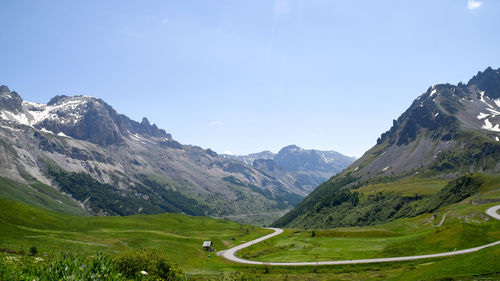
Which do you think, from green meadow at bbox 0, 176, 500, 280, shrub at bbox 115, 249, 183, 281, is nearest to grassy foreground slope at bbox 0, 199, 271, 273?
green meadow at bbox 0, 176, 500, 280

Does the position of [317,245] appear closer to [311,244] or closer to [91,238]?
[311,244]

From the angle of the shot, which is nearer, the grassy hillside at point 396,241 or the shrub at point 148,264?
the shrub at point 148,264

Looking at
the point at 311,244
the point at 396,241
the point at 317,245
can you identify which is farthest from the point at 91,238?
the point at 396,241

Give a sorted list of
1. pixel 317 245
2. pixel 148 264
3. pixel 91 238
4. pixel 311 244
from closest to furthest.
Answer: pixel 148 264 → pixel 91 238 → pixel 317 245 → pixel 311 244

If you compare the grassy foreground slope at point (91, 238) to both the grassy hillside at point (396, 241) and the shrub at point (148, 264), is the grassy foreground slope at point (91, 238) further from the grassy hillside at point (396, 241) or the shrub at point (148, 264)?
the shrub at point (148, 264)

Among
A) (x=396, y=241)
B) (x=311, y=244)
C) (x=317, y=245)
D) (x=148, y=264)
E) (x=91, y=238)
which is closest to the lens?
(x=148, y=264)

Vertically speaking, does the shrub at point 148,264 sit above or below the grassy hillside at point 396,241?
above

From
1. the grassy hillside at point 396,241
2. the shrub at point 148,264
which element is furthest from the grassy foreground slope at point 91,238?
the shrub at point 148,264

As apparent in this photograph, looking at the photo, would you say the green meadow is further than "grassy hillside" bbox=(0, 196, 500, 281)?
No

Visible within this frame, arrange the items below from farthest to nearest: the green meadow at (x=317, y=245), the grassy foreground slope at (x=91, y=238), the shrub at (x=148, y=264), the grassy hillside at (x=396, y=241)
Result: the grassy foreground slope at (x=91, y=238)
the grassy hillside at (x=396, y=241)
the green meadow at (x=317, y=245)
the shrub at (x=148, y=264)

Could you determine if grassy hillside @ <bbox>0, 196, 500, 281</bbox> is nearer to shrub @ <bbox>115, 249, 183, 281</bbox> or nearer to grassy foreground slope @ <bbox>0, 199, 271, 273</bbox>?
grassy foreground slope @ <bbox>0, 199, 271, 273</bbox>

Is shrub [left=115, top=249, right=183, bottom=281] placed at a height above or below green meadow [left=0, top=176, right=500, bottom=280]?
above

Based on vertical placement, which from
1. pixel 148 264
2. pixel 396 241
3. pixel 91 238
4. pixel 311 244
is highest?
pixel 148 264

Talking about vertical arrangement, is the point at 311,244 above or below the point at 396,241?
below
